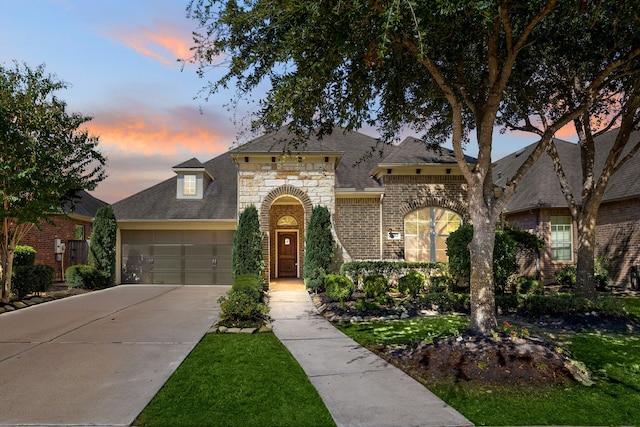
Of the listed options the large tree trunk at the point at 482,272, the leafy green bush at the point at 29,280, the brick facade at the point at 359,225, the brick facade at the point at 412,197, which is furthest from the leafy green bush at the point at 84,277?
the large tree trunk at the point at 482,272

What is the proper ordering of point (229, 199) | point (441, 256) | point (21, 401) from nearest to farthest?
point (21, 401), point (441, 256), point (229, 199)

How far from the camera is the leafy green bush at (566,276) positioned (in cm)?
1702

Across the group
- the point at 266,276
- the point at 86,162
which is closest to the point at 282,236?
the point at 266,276

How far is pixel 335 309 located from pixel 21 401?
24.8 feet

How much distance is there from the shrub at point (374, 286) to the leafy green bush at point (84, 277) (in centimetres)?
1042

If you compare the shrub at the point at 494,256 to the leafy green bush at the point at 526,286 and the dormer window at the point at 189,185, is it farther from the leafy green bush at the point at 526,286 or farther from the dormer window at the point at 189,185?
the dormer window at the point at 189,185

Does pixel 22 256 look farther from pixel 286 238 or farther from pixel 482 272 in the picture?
pixel 482 272

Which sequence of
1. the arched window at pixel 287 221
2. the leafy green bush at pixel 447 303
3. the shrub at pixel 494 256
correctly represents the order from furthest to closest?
the arched window at pixel 287 221
the shrub at pixel 494 256
the leafy green bush at pixel 447 303

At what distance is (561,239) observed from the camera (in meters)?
19.2

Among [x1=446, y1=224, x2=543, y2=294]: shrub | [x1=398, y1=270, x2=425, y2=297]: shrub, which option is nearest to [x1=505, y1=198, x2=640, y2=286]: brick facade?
[x1=446, y1=224, x2=543, y2=294]: shrub

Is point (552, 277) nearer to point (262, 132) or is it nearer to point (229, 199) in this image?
point (229, 199)

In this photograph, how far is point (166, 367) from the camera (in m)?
6.50

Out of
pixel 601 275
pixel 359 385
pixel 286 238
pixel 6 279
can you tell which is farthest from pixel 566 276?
pixel 6 279

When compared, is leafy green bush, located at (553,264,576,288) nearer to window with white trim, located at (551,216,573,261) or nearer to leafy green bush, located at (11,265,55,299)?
window with white trim, located at (551,216,573,261)
